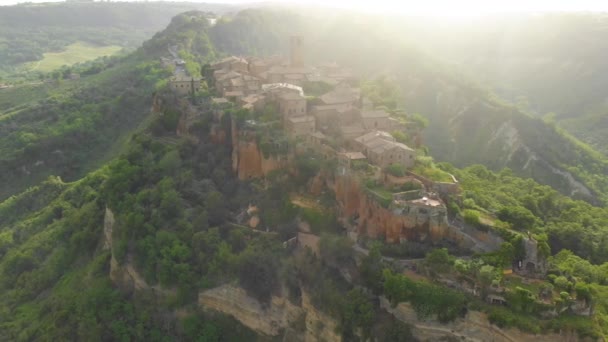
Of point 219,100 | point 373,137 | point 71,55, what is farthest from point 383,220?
point 71,55

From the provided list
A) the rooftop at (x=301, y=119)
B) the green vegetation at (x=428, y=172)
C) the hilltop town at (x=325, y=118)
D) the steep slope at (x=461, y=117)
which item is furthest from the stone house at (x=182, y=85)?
Answer: the steep slope at (x=461, y=117)

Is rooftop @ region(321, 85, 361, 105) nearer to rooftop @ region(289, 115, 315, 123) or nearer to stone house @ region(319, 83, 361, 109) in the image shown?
stone house @ region(319, 83, 361, 109)

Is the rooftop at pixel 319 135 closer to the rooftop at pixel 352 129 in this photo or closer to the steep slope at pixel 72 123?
the rooftop at pixel 352 129

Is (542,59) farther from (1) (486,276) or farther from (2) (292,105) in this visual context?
(1) (486,276)

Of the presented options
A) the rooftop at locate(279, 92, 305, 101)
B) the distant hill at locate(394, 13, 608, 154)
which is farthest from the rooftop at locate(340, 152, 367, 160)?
the distant hill at locate(394, 13, 608, 154)

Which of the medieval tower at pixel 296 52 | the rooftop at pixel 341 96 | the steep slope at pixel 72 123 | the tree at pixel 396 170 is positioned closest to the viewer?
the tree at pixel 396 170
